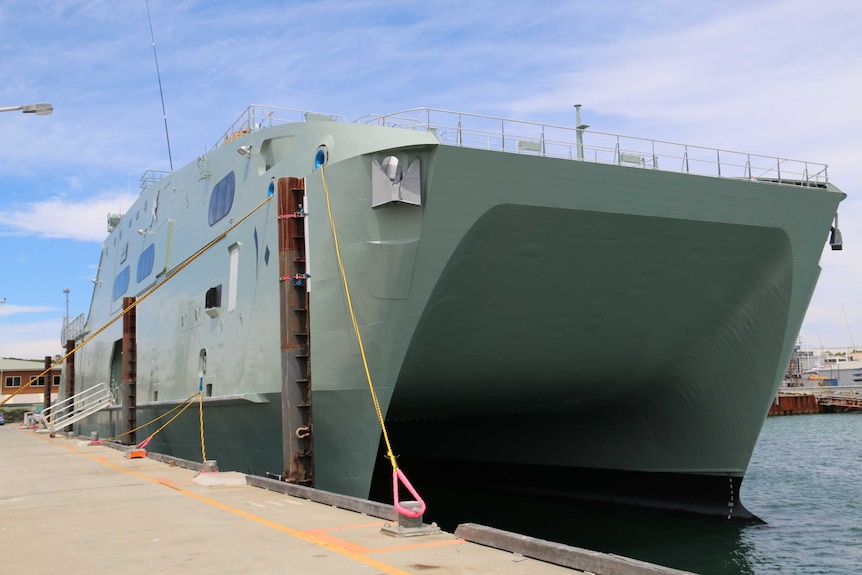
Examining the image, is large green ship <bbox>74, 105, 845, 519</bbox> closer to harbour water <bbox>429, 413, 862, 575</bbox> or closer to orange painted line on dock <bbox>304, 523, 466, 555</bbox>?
harbour water <bbox>429, 413, 862, 575</bbox>

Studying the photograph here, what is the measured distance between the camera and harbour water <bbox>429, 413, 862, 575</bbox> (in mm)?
11383

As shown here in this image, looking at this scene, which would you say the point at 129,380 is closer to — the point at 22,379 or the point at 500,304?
the point at 500,304

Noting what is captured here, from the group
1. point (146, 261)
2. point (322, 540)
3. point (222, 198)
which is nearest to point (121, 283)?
point (146, 261)

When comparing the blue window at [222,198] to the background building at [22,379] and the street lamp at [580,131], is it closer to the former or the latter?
the street lamp at [580,131]

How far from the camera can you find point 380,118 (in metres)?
11.9

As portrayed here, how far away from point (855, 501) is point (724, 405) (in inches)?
211

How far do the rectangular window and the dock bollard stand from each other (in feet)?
27.2

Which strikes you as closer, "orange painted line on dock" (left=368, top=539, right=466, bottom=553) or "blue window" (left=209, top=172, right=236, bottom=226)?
"orange painted line on dock" (left=368, top=539, right=466, bottom=553)

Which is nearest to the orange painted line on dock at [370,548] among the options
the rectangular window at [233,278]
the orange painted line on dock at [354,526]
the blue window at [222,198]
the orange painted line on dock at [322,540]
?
the orange painted line on dock at [322,540]

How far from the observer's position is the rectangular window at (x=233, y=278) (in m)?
14.5

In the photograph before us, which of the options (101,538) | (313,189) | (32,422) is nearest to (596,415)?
(313,189)

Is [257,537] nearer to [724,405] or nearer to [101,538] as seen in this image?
[101,538]

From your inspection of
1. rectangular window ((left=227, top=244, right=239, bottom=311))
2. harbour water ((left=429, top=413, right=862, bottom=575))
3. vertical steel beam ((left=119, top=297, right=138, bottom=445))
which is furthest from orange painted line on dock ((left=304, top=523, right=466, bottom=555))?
vertical steel beam ((left=119, top=297, right=138, bottom=445))

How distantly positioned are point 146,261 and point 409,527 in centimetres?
1693
